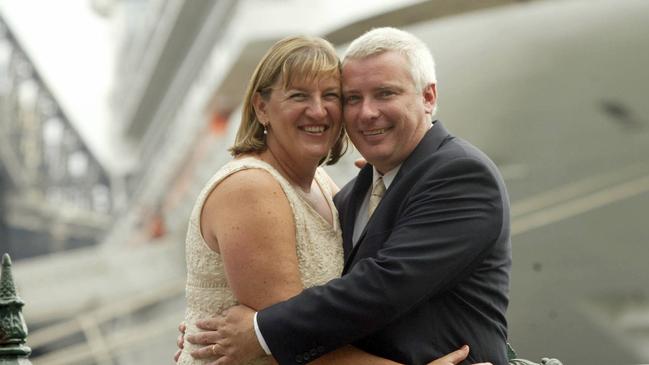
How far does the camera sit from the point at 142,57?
37.5 m

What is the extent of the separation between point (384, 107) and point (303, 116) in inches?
9.9

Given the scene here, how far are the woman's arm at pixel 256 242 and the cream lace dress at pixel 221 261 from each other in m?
0.06

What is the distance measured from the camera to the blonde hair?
4473 mm

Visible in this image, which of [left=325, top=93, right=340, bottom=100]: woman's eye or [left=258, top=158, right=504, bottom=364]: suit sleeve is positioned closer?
[left=258, top=158, right=504, bottom=364]: suit sleeve

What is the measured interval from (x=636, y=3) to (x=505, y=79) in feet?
3.94

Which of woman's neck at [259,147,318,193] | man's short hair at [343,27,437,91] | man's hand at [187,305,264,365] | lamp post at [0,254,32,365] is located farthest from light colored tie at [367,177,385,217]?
lamp post at [0,254,32,365]

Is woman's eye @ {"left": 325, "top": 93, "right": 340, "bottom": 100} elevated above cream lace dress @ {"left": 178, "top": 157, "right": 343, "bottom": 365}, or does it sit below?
above

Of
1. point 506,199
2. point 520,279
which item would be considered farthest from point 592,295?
point 506,199

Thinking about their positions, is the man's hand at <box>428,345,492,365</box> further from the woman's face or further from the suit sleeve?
the woman's face

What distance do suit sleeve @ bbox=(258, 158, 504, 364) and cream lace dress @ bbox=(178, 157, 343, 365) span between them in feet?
0.90

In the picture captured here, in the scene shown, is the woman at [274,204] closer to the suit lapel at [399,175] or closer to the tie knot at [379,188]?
the suit lapel at [399,175]

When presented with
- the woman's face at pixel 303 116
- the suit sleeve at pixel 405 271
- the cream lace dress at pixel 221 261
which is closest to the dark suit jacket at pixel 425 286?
the suit sleeve at pixel 405 271

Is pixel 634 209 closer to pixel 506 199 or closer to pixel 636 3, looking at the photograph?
pixel 636 3

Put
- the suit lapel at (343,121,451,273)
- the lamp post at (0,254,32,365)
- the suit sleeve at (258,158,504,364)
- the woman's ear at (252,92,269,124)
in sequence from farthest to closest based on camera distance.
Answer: the woman's ear at (252,92,269,124)
the suit lapel at (343,121,451,273)
the lamp post at (0,254,32,365)
the suit sleeve at (258,158,504,364)
